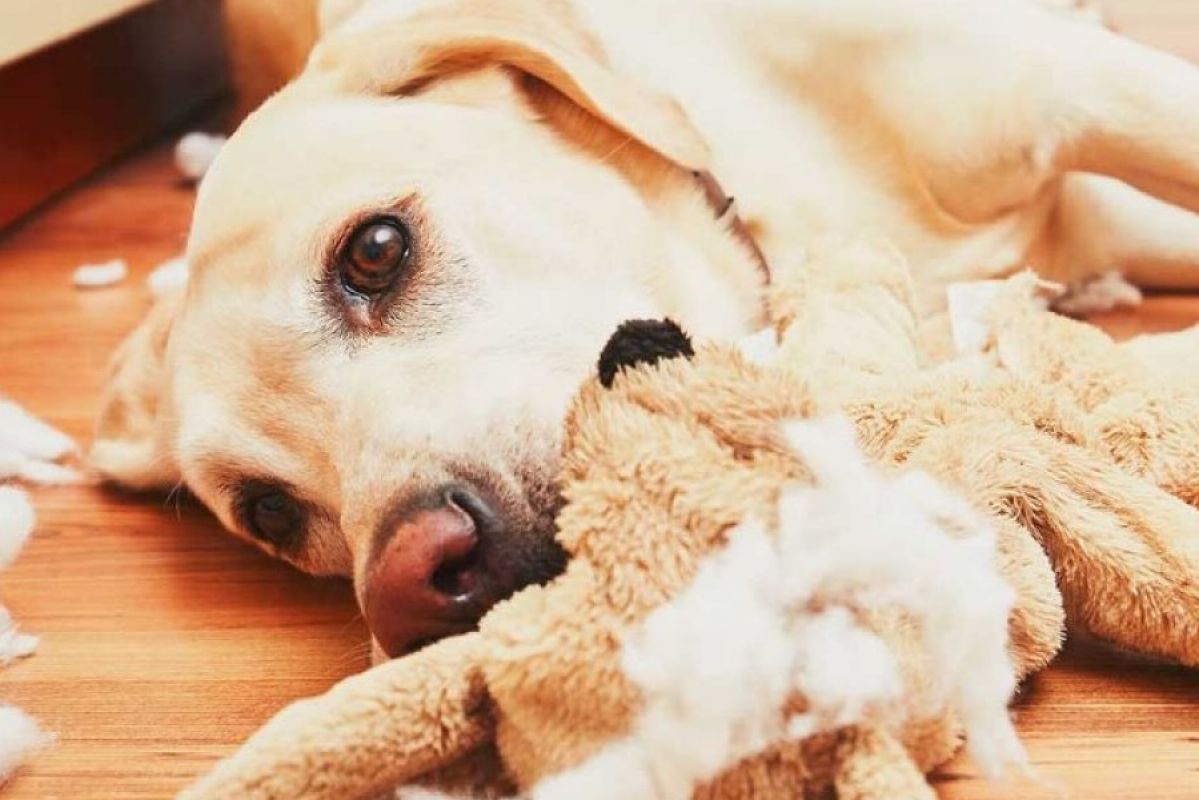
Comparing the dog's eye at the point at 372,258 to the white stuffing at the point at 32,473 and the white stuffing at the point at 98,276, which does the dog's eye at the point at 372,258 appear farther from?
the white stuffing at the point at 98,276

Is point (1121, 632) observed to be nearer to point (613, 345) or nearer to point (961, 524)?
point (961, 524)

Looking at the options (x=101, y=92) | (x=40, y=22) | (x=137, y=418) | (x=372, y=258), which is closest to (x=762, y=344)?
(x=372, y=258)

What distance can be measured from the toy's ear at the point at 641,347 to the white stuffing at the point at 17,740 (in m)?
0.69

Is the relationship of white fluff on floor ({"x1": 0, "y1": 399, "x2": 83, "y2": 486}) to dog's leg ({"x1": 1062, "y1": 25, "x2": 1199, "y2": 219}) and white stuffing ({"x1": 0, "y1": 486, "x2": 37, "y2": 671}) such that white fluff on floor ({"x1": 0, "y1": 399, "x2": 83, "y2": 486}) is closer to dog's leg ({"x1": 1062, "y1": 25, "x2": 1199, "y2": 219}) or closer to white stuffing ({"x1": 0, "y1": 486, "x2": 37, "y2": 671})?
white stuffing ({"x1": 0, "y1": 486, "x2": 37, "y2": 671})

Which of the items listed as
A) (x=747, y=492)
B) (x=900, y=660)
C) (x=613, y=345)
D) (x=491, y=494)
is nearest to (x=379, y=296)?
(x=491, y=494)

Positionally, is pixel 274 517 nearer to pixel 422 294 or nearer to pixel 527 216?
pixel 422 294

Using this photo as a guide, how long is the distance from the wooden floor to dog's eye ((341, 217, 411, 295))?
1.21ft

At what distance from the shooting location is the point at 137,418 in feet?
6.07

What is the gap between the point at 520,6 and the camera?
1.72 meters

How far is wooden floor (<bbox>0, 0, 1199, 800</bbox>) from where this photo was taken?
3.54ft

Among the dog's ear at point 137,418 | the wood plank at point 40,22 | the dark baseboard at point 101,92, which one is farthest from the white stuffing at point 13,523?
the dark baseboard at point 101,92

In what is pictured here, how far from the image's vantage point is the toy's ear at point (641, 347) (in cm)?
102

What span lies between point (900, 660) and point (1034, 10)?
1313 mm

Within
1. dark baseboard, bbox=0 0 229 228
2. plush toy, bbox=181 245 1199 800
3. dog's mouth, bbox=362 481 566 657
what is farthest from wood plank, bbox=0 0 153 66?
plush toy, bbox=181 245 1199 800
